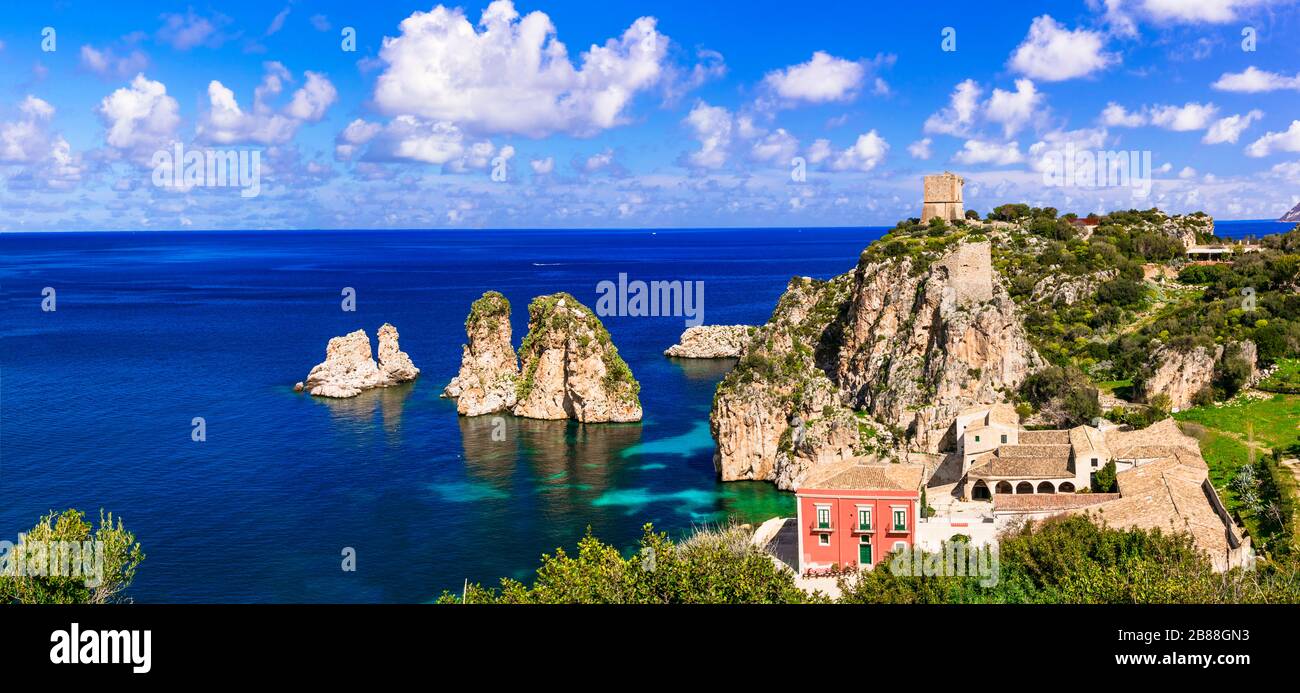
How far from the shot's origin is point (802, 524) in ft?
118

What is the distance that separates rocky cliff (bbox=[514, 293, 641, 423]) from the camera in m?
72.0

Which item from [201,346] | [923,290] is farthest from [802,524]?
[201,346]

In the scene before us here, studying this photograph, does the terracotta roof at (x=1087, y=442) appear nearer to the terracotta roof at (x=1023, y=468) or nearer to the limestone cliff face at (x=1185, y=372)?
the terracotta roof at (x=1023, y=468)

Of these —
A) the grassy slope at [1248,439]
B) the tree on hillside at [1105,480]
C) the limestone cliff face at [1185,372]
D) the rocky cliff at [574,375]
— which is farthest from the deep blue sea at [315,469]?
the limestone cliff face at [1185,372]

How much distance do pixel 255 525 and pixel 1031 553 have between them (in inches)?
1408

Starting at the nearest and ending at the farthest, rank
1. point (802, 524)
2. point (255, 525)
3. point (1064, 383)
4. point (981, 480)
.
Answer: point (802, 524), point (981, 480), point (255, 525), point (1064, 383)

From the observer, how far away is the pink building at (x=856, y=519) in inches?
1367

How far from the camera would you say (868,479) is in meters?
35.9

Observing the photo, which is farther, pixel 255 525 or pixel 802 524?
pixel 255 525

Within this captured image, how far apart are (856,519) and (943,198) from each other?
169 ft

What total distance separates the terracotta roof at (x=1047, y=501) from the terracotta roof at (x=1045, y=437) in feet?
23.9

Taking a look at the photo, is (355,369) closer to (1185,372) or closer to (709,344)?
(709,344)

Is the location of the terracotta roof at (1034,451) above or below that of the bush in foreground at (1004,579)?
above
